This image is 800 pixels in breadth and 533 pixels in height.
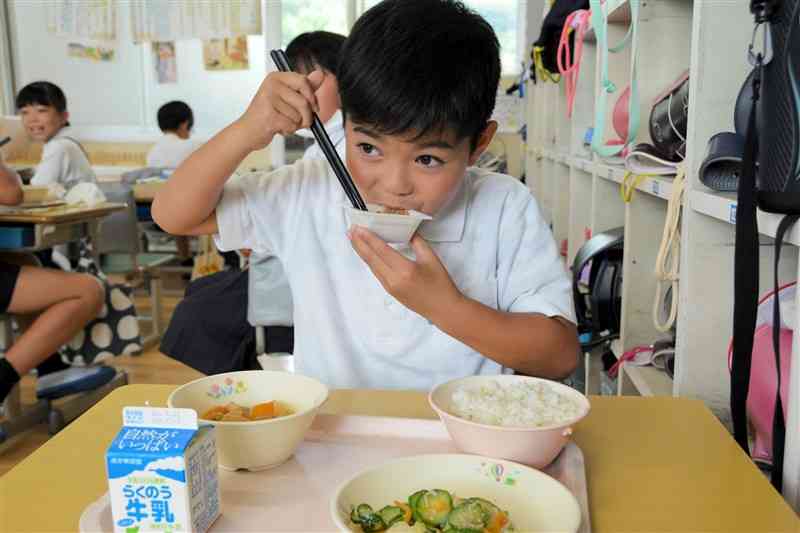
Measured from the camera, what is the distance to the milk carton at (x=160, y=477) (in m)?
0.58

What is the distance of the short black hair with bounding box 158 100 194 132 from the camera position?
530cm

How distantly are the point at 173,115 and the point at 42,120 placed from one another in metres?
1.34

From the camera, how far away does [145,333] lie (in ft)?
13.5

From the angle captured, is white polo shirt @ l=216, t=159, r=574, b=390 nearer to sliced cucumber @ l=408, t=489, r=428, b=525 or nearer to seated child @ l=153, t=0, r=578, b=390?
seated child @ l=153, t=0, r=578, b=390

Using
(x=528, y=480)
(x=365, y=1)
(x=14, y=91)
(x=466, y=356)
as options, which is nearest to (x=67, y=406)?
(x=466, y=356)

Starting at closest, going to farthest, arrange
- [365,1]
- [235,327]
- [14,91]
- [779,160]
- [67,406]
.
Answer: [779,160], [235,327], [67,406], [365,1], [14,91]

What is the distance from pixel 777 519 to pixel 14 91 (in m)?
7.25

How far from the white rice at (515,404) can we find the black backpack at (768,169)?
8.9 inches

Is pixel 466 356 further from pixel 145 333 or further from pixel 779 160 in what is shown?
pixel 145 333

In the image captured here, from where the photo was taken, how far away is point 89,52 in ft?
20.9

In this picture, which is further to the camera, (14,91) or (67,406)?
(14,91)

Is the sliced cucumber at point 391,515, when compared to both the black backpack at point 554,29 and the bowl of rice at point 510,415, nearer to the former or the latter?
the bowl of rice at point 510,415

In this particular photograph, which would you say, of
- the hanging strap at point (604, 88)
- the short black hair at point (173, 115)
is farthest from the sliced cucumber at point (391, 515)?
the short black hair at point (173, 115)

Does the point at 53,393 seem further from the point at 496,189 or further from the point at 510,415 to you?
the point at 510,415
